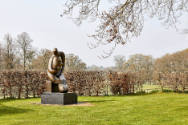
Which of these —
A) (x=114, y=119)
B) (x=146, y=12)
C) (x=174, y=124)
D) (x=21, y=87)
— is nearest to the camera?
(x=174, y=124)

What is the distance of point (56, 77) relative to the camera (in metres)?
12.3

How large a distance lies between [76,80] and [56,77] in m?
5.84

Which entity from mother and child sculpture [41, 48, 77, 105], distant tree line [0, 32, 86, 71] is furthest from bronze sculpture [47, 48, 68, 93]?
distant tree line [0, 32, 86, 71]

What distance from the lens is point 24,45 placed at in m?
30.2

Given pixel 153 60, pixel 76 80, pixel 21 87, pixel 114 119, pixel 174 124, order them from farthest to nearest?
1. pixel 153 60
2. pixel 76 80
3. pixel 21 87
4. pixel 114 119
5. pixel 174 124

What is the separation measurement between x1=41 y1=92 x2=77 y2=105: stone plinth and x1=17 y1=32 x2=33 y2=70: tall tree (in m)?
19.1

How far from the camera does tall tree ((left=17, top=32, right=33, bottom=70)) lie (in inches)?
1187

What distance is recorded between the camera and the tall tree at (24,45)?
30.2 meters

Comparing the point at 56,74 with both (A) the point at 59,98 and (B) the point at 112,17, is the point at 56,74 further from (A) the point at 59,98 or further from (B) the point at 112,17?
(B) the point at 112,17

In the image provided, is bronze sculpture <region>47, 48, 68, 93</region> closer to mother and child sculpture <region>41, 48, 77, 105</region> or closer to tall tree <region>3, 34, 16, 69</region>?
mother and child sculpture <region>41, 48, 77, 105</region>

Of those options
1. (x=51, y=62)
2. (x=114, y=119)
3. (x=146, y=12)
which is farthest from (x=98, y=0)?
(x=51, y=62)

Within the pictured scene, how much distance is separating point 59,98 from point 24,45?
66.2 ft

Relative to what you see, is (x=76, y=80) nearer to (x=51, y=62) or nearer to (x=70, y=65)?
(x=51, y=62)

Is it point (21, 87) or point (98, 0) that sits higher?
point (98, 0)
